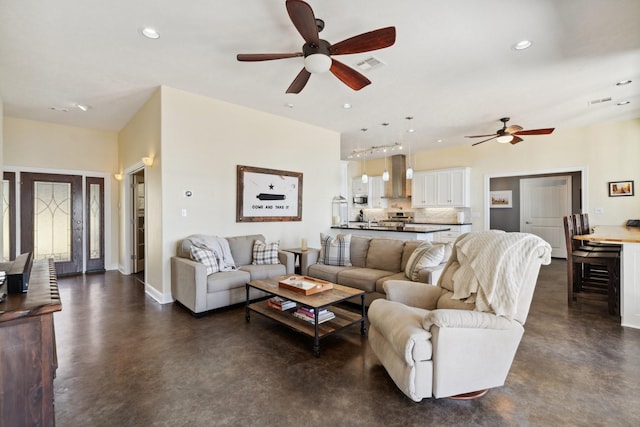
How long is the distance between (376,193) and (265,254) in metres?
5.82

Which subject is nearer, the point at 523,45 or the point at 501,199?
the point at 523,45

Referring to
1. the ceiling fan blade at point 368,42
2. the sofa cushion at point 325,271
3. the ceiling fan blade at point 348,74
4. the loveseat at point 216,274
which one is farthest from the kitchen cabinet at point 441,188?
the ceiling fan blade at point 368,42

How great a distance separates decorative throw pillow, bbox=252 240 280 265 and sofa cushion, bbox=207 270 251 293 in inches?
19.1

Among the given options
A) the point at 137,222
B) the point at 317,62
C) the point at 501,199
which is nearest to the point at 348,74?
the point at 317,62

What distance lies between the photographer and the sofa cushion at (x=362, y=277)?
3.56 meters

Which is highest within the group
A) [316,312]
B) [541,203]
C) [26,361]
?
[541,203]

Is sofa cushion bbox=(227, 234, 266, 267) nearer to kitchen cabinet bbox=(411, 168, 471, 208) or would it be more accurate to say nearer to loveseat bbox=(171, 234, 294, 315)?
loveseat bbox=(171, 234, 294, 315)

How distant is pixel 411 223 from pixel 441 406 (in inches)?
→ 277

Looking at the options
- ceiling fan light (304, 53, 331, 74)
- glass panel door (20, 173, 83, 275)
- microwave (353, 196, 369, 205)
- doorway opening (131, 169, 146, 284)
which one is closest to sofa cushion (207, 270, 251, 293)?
ceiling fan light (304, 53, 331, 74)

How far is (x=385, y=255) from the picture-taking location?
404cm

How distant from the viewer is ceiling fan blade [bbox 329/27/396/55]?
2178 mm

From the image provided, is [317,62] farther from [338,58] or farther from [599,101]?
[599,101]

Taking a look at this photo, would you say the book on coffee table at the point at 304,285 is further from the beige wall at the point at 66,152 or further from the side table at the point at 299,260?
the beige wall at the point at 66,152

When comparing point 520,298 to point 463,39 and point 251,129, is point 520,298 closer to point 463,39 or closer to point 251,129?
point 463,39
